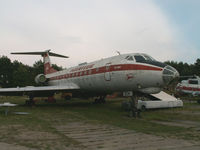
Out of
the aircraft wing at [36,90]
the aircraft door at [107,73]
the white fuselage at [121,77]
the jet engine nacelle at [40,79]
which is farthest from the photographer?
the jet engine nacelle at [40,79]

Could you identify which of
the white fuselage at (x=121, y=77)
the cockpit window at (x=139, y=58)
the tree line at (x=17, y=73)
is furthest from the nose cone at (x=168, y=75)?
the tree line at (x=17, y=73)

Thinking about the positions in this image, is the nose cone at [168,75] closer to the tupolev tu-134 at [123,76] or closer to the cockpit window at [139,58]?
the tupolev tu-134 at [123,76]

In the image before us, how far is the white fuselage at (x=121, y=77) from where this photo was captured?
10539mm

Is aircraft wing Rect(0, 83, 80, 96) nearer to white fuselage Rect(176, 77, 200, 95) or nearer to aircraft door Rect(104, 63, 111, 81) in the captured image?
aircraft door Rect(104, 63, 111, 81)

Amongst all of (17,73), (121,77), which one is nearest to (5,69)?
(17,73)

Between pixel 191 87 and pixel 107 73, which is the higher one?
pixel 107 73

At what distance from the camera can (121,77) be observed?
12.0 meters

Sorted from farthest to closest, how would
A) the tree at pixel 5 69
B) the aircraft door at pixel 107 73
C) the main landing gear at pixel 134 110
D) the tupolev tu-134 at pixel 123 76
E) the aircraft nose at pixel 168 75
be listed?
the tree at pixel 5 69 < the aircraft door at pixel 107 73 < the main landing gear at pixel 134 110 < the tupolev tu-134 at pixel 123 76 < the aircraft nose at pixel 168 75

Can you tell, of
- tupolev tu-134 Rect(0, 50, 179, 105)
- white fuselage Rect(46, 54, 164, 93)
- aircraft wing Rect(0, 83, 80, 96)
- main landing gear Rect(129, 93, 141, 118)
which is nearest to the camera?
tupolev tu-134 Rect(0, 50, 179, 105)

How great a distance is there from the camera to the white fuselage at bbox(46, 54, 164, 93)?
10539mm

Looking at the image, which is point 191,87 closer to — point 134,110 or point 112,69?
point 112,69

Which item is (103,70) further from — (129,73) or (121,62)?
(129,73)

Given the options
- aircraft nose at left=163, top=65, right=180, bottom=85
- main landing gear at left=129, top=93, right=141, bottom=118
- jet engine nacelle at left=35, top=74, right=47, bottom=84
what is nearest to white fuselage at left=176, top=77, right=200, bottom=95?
main landing gear at left=129, top=93, right=141, bottom=118

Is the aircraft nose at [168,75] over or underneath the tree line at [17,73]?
underneath
